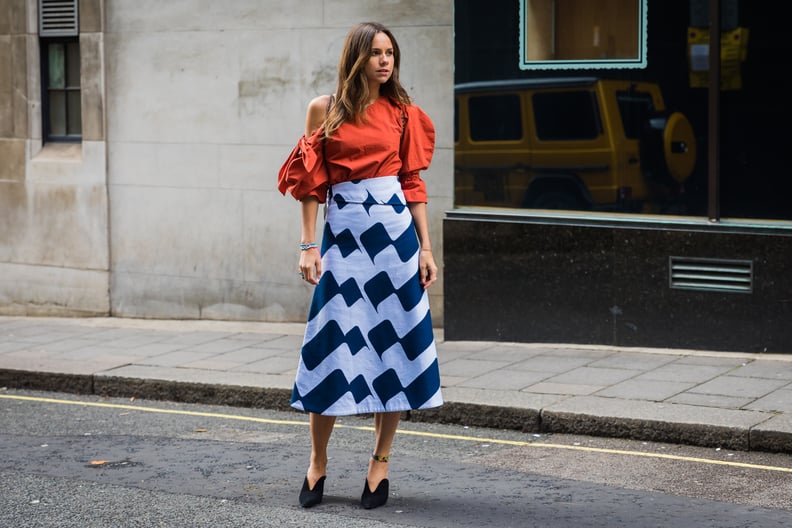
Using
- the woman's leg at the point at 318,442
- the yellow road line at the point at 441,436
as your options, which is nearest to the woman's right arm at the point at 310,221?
the woman's leg at the point at 318,442

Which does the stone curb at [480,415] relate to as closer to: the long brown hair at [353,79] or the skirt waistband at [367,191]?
the skirt waistband at [367,191]

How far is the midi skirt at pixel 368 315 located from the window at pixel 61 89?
289 inches

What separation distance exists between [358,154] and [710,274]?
4.16m

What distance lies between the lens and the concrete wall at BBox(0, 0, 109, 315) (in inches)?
457

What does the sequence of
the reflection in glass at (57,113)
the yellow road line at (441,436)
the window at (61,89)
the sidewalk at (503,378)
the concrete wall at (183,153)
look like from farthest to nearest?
1. the reflection in glass at (57,113)
2. the window at (61,89)
3. the concrete wall at (183,153)
4. the sidewalk at (503,378)
5. the yellow road line at (441,436)

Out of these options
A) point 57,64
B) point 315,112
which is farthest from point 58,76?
point 315,112

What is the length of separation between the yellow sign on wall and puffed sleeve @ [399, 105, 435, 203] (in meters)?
3.80

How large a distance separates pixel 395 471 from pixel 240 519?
1081 millimetres

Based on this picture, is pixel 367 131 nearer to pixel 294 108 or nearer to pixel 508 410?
pixel 508 410

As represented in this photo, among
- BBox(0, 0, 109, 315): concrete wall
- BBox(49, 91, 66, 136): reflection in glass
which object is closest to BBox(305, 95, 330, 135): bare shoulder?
BBox(0, 0, 109, 315): concrete wall

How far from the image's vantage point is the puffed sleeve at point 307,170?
524cm

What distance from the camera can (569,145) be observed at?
30.1ft

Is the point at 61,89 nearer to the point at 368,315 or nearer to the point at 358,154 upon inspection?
the point at 358,154

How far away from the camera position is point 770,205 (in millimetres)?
8547
